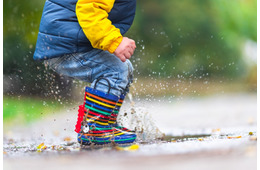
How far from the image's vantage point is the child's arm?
2699 mm

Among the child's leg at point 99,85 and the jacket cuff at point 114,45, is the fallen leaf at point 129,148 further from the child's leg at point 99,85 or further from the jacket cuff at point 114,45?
the jacket cuff at point 114,45

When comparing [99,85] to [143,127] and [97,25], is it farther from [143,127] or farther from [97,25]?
[143,127]

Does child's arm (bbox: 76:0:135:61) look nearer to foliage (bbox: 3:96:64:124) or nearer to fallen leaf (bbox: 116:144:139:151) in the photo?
fallen leaf (bbox: 116:144:139:151)

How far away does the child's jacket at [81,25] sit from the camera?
271 cm

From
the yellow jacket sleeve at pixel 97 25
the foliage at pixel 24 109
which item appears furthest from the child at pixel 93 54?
the foliage at pixel 24 109

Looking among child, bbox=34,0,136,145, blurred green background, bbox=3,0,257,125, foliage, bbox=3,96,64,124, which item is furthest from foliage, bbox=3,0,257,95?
child, bbox=34,0,136,145

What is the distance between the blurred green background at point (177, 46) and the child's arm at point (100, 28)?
20.0 ft

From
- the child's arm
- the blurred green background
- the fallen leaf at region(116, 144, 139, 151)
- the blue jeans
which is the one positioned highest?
the blurred green background

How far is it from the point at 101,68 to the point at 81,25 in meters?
0.31

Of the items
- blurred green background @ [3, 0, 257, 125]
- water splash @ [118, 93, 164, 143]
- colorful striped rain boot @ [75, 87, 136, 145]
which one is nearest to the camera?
colorful striped rain boot @ [75, 87, 136, 145]

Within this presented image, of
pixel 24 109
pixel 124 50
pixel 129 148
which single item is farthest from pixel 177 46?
pixel 129 148

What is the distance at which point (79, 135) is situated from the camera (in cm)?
297

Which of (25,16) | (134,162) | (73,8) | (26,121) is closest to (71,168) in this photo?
(134,162)

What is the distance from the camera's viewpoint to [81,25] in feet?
9.03
